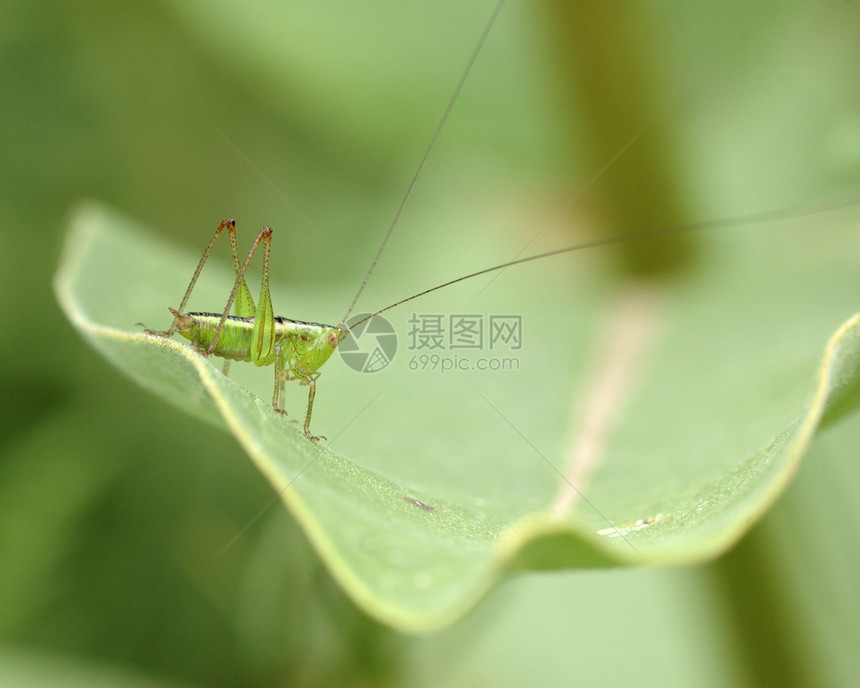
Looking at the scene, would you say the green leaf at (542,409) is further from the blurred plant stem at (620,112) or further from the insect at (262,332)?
the blurred plant stem at (620,112)

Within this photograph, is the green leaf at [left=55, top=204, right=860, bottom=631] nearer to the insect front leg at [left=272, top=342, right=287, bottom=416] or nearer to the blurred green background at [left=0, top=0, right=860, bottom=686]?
the insect front leg at [left=272, top=342, right=287, bottom=416]

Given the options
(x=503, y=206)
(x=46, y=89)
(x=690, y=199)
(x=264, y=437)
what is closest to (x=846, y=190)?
(x=690, y=199)

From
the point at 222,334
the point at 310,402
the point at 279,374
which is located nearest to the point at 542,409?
the point at 310,402

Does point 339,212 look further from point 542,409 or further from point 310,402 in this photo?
point 542,409

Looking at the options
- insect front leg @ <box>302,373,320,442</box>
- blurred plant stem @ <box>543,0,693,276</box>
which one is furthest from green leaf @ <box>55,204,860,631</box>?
blurred plant stem @ <box>543,0,693,276</box>

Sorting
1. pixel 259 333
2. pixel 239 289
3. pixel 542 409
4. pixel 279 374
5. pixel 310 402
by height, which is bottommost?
pixel 542 409

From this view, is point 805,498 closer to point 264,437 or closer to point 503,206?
point 503,206
